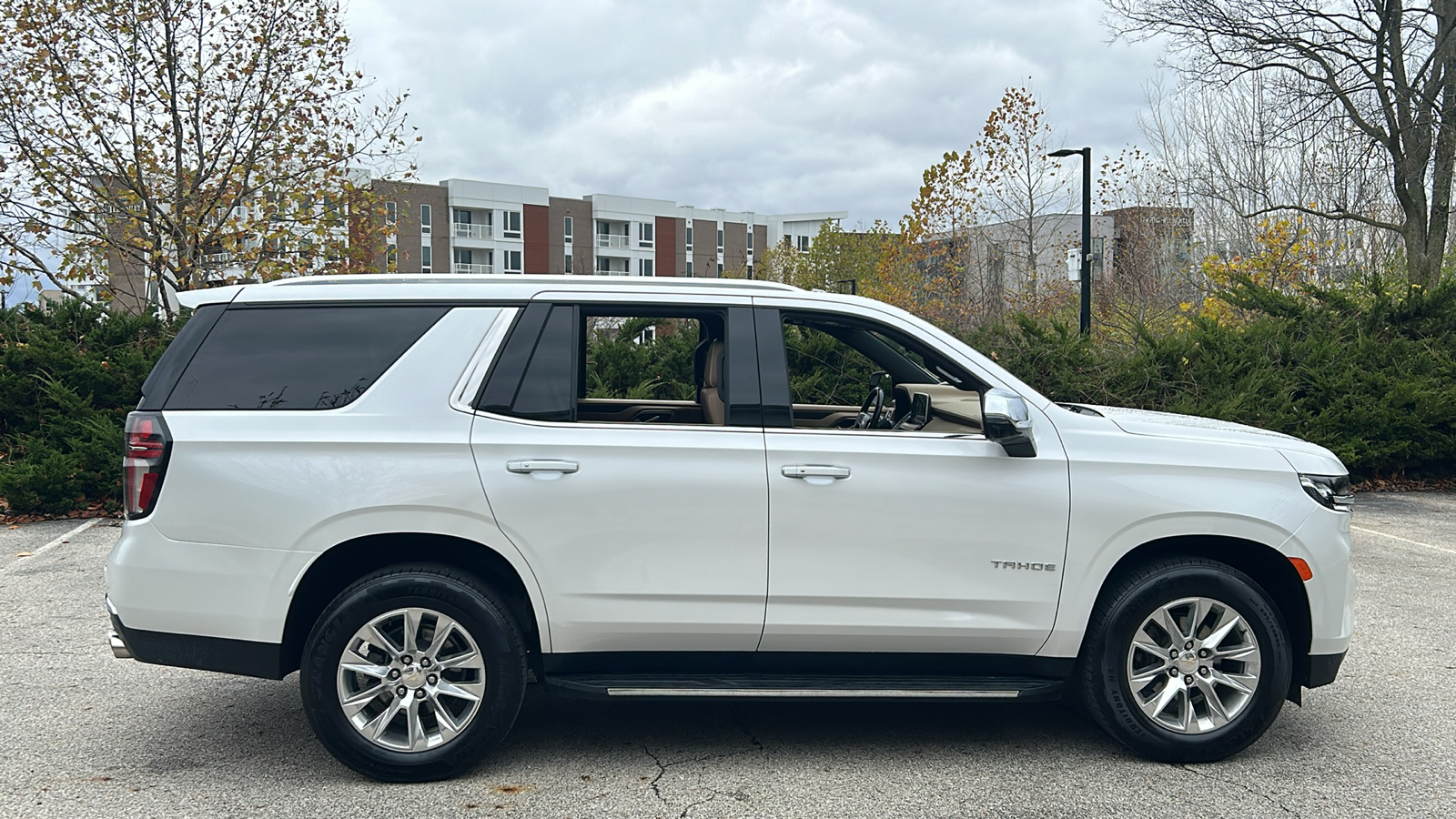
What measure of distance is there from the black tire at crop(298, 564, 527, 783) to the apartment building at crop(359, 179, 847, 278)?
63785 millimetres

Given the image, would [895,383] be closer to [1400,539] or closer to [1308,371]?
[1400,539]

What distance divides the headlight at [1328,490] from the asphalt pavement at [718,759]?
1042 mm

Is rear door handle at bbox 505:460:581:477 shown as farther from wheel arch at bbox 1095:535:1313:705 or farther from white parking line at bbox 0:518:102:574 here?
white parking line at bbox 0:518:102:574

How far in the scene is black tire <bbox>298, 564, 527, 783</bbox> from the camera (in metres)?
3.92

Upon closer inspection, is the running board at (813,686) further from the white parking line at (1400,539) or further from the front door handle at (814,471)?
the white parking line at (1400,539)

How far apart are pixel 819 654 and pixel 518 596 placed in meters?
1.20

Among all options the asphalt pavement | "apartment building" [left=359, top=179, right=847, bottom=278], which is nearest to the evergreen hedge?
the asphalt pavement

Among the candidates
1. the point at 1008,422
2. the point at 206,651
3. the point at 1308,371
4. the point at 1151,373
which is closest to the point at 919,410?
the point at 1008,422

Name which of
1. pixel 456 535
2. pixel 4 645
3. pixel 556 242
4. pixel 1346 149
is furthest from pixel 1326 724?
pixel 556 242

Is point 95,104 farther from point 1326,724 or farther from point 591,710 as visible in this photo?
point 1326,724

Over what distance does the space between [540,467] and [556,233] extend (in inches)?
3033

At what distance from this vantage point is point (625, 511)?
401 centimetres

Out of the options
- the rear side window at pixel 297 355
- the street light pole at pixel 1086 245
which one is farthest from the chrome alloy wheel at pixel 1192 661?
the street light pole at pixel 1086 245

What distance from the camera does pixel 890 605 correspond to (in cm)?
411
